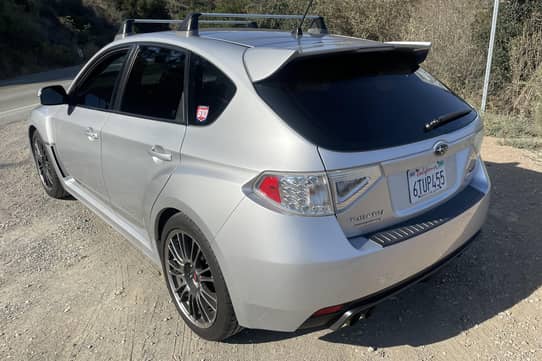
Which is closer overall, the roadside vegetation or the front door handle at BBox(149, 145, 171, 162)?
the front door handle at BBox(149, 145, 171, 162)

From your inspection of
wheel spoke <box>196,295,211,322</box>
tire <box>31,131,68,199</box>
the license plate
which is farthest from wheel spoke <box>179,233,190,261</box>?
tire <box>31,131,68,199</box>

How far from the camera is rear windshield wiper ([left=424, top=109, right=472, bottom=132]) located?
2.34m

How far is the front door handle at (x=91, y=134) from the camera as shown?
3.34 metres

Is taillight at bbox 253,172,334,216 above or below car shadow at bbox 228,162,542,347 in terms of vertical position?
above

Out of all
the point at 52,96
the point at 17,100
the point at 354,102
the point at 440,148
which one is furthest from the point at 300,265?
the point at 17,100

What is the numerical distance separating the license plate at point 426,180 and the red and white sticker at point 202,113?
110 centimetres

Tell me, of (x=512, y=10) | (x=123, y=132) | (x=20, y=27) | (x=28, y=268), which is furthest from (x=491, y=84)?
(x=20, y=27)

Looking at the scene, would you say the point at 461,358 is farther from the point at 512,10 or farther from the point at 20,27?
the point at 20,27

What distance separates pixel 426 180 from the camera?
91.1 inches

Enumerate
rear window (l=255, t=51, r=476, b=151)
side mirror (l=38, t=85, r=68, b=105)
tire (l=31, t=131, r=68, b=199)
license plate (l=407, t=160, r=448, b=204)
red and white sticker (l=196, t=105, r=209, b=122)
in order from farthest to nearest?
tire (l=31, t=131, r=68, b=199)
side mirror (l=38, t=85, r=68, b=105)
red and white sticker (l=196, t=105, r=209, b=122)
license plate (l=407, t=160, r=448, b=204)
rear window (l=255, t=51, r=476, b=151)

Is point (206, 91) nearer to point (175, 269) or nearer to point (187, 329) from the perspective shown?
point (175, 269)

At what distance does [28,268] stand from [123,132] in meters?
1.52

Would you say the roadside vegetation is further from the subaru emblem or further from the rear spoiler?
the rear spoiler

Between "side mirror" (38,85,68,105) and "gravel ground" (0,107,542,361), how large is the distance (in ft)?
3.91
